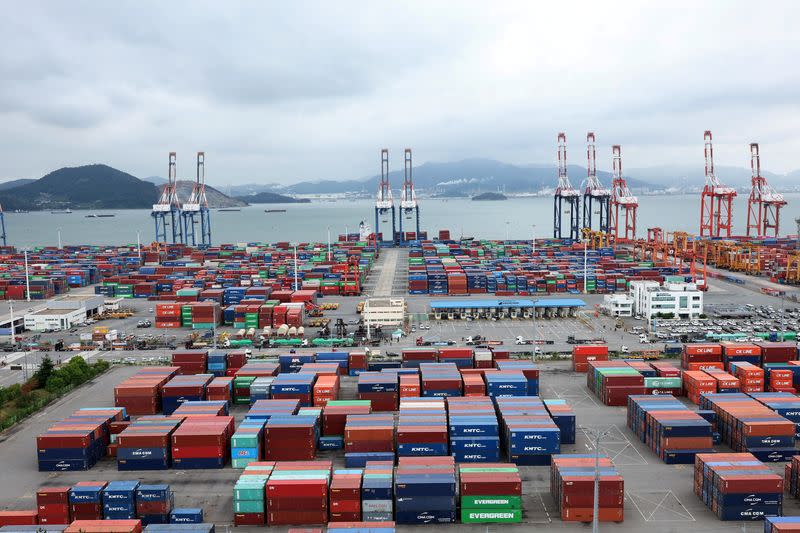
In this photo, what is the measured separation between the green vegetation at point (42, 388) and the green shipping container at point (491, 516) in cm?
2007

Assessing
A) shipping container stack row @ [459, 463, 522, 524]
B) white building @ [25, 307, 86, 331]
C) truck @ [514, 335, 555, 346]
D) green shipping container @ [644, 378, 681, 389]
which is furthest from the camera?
white building @ [25, 307, 86, 331]

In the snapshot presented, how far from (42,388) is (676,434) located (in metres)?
29.4

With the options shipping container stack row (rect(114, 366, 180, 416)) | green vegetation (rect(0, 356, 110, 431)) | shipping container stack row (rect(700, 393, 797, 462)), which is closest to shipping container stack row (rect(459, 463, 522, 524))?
shipping container stack row (rect(700, 393, 797, 462))

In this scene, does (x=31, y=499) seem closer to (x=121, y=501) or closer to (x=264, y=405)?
(x=121, y=501)

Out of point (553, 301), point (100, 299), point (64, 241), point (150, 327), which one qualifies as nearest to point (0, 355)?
point (150, 327)

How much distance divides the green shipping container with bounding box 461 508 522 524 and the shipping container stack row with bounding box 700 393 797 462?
31.0 feet

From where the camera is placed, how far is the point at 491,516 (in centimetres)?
1883

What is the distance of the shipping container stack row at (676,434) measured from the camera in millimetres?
22469

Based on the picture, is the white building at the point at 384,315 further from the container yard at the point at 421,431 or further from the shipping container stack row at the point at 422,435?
the shipping container stack row at the point at 422,435

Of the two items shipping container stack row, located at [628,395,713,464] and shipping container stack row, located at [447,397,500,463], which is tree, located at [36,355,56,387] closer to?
shipping container stack row, located at [447,397,500,463]

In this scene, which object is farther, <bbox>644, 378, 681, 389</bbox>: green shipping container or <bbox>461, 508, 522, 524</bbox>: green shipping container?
<bbox>644, 378, 681, 389</bbox>: green shipping container

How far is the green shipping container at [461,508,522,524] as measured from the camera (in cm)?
1872

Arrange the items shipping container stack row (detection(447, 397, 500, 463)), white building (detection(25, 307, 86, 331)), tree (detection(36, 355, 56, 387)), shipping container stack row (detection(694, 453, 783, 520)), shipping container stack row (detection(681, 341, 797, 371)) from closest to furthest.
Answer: shipping container stack row (detection(694, 453, 783, 520)) < shipping container stack row (detection(447, 397, 500, 463)) < shipping container stack row (detection(681, 341, 797, 371)) < tree (detection(36, 355, 56, 387)) < white building (detection(25, 307, 86, 331))

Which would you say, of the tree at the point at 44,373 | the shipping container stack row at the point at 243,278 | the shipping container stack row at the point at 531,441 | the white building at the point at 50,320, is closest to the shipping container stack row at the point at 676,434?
the shipping container stack row at the point at 531,441
